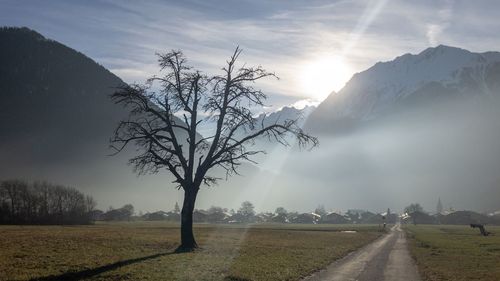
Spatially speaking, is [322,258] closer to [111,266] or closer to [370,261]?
[370,261]

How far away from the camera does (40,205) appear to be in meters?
135

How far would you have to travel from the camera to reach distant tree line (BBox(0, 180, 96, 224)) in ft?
404

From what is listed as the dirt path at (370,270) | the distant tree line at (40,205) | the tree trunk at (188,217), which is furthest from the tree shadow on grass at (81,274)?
the distant tree line at (40,205)

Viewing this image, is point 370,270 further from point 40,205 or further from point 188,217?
point 40,205

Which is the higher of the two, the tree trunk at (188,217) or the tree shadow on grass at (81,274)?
Answer: the tree trunk at (188,217)

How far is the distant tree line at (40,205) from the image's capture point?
404ft

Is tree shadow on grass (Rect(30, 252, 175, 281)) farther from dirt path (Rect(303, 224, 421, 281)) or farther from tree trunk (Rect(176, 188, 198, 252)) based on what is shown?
tree trunk (Rect(176, 188, 198, 252))

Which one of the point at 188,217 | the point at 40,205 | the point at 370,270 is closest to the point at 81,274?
the point at 188,217

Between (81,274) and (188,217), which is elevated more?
(188,217)

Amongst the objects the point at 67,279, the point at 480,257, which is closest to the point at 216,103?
the point at 67,279

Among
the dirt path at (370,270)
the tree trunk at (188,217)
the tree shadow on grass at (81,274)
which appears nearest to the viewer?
the tree shadow on grass at (81,274)

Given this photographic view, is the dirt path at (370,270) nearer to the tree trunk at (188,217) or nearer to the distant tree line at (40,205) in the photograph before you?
the tree trunk at (188,217)

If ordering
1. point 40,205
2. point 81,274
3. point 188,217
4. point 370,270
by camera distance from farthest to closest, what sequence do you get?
point 40,205 < point 188,217 < point 370,270 < point 81,274

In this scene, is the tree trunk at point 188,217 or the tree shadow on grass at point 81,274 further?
the tree trunk at point 188,217
